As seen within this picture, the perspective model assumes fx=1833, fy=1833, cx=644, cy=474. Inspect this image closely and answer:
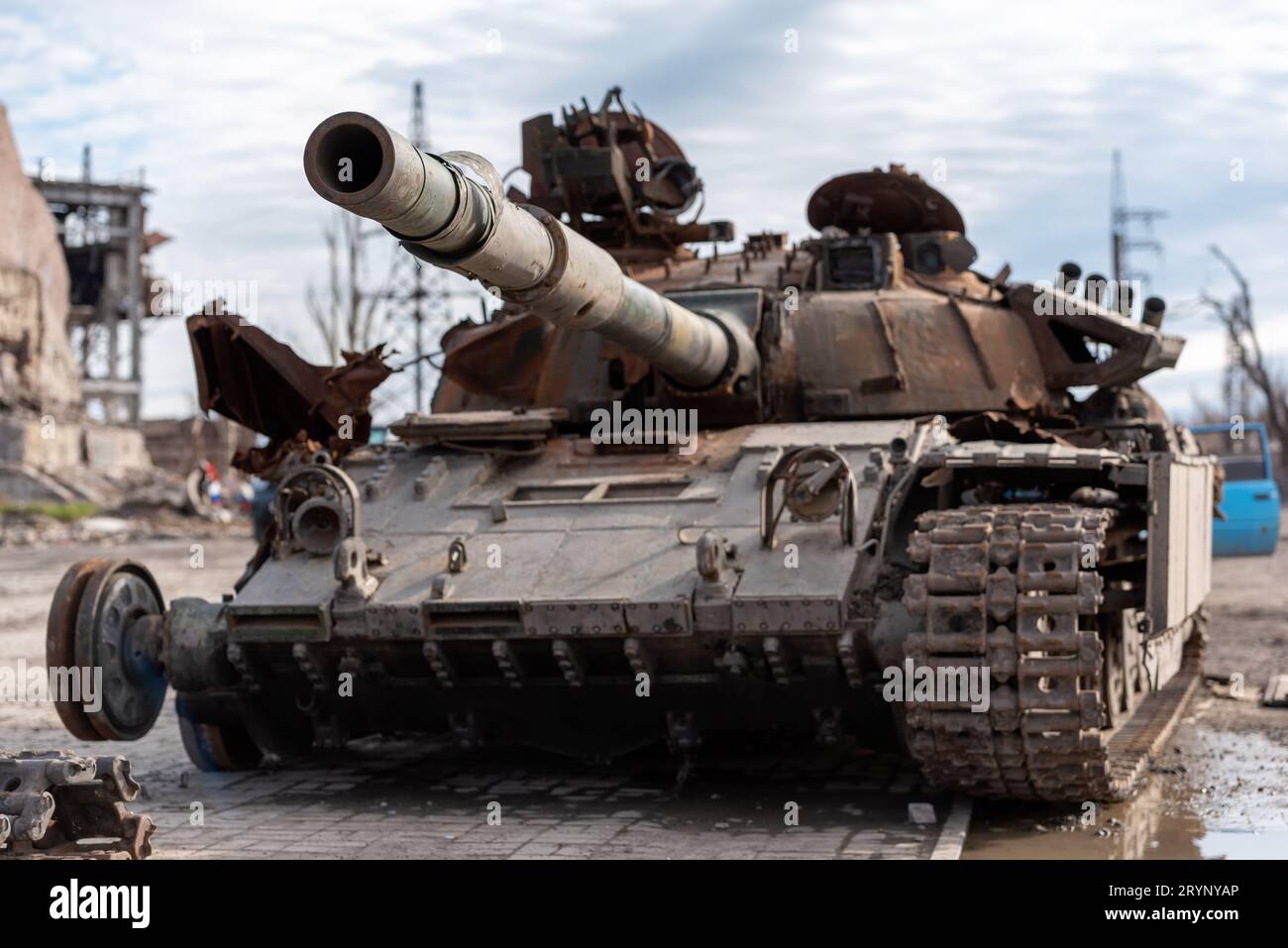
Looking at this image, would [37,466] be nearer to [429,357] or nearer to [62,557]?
[62,557]

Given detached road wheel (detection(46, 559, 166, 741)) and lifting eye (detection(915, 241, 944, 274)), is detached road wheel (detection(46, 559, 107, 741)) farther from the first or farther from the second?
lifting eye (detection(915, 241, 944, 274))

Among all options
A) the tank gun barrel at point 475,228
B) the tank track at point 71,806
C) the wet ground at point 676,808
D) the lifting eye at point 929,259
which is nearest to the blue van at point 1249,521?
the wet ground at point 676,808

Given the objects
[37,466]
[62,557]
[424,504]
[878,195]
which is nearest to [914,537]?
[424,504]

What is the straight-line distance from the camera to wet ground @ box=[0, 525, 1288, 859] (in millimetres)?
8148

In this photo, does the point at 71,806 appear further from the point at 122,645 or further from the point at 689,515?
the point at 689,515

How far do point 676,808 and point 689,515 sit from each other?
1.46 metres

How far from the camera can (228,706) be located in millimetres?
9727

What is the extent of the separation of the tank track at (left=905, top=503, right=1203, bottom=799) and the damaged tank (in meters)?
0.02

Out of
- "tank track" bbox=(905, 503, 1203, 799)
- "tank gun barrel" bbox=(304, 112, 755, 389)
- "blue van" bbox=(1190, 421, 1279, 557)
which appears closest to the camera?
"tank gun barrel" bbox=(304, 112, 755, 389)

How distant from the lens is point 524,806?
9.18 metres

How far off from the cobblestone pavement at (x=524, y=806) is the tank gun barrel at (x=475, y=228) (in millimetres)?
2311

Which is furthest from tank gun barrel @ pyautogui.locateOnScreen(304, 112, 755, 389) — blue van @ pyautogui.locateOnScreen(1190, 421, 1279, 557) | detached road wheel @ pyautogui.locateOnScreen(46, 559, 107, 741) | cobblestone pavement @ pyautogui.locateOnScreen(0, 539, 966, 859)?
blue van @ pyautogui.locateOnScreen(1190, 421, 1279, 557)

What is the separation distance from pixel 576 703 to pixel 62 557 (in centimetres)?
2192
